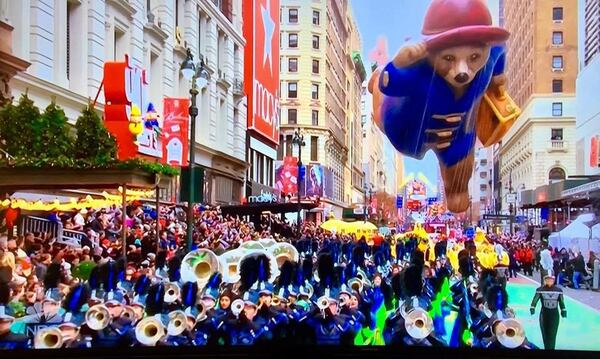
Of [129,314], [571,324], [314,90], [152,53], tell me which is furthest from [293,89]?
[571,324]

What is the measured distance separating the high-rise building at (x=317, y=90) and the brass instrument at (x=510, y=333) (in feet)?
3.65

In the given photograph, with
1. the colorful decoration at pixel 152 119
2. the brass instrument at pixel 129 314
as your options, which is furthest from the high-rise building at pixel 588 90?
the brass instrument at pixel 129 314

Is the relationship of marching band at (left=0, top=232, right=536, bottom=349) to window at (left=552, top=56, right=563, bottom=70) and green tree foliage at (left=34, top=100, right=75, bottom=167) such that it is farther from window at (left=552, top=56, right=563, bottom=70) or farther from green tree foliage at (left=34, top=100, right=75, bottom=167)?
window at (left=552, top=56, right=563, bottom=70)

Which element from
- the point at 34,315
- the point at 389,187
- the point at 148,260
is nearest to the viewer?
the point at 34,315

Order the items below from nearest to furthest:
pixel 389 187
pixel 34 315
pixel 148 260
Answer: pixel 34 315, pixel 148 260, pixel 389 187

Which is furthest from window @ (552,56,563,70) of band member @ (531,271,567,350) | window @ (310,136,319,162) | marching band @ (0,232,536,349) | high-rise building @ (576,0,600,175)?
window @ (310,136,319,162)

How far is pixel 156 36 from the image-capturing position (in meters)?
3.97

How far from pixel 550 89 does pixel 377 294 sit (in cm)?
138

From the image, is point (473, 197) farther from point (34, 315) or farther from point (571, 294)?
point (34, 315)

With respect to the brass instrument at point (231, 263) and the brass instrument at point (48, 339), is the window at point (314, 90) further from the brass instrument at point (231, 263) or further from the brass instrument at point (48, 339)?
the brass instrument at point (48, 339)

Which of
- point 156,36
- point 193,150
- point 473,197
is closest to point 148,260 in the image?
point 193,150

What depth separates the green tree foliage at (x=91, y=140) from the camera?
12.1 ft

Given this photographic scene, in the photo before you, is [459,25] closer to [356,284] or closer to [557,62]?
[557,62]

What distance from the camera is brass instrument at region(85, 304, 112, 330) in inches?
142
